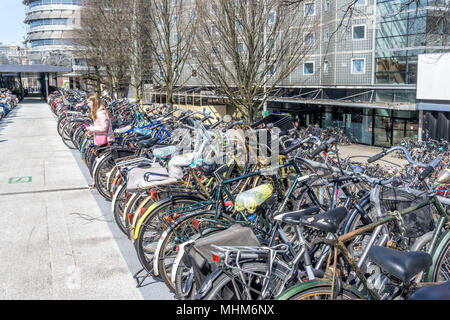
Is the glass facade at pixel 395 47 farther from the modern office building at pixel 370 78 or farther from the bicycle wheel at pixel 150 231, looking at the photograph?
the bicycle wheel at pixel 150 231

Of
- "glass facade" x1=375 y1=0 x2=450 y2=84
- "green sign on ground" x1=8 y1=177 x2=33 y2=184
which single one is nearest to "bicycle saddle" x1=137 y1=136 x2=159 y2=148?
"green sign on ground" x1=8 y1=177 x2=33 y2=184

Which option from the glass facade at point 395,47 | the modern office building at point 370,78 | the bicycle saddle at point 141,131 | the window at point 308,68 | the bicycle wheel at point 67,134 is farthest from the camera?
the window at point 308,68

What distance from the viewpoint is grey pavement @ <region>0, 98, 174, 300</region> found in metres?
3.75

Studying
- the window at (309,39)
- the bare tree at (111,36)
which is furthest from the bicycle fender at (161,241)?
the bare tree at (111,36)

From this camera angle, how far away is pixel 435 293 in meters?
1.87

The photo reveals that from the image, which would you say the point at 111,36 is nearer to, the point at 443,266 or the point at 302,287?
the point at 443,266

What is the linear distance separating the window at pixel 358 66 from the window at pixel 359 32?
1.49m

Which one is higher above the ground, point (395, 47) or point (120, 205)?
point (395, 47)

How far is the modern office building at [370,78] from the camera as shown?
27.4m

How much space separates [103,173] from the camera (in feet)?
21.1

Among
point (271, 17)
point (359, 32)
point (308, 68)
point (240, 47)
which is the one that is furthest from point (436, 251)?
point (308, 68)

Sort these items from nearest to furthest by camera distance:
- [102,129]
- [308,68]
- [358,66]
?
[102,129] → [358,66] → [308,68]

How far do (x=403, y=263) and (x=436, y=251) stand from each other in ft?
3.33
